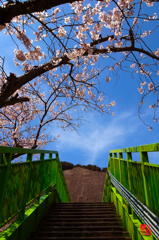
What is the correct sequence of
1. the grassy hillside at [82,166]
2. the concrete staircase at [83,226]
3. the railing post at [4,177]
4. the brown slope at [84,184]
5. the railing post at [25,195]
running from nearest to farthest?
1. the railing post at [4,177]
2. the railing post at [25,195]
3. the concrete staircase at [83,226]
4. the brown slope at [84,184]
5. the grassy hillside at [82,166]

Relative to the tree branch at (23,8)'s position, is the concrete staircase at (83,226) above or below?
below

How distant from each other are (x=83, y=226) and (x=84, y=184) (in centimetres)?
1234

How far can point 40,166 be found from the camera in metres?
3.44

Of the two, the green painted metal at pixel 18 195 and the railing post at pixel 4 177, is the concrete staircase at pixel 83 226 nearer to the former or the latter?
the green painted metal at pixel 18 195

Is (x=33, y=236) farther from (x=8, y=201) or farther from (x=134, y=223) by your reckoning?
(x=134, y=223)

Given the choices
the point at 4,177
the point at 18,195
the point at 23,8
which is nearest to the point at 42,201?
the point at 18,195

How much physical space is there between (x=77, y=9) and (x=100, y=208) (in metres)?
5.19

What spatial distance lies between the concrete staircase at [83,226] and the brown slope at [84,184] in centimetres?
947

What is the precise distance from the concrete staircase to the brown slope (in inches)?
373

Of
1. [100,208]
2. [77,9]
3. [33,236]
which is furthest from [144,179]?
[77,9]

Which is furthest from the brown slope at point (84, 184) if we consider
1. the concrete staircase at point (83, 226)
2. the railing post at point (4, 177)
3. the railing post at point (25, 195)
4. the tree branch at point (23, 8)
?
the tree branch at point (23, 8)

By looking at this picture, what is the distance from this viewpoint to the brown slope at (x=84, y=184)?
12676mm

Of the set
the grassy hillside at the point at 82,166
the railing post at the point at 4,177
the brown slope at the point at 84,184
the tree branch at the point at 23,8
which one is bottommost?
the brown slope at the point at 84,184

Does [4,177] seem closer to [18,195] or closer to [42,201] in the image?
[18,195]
